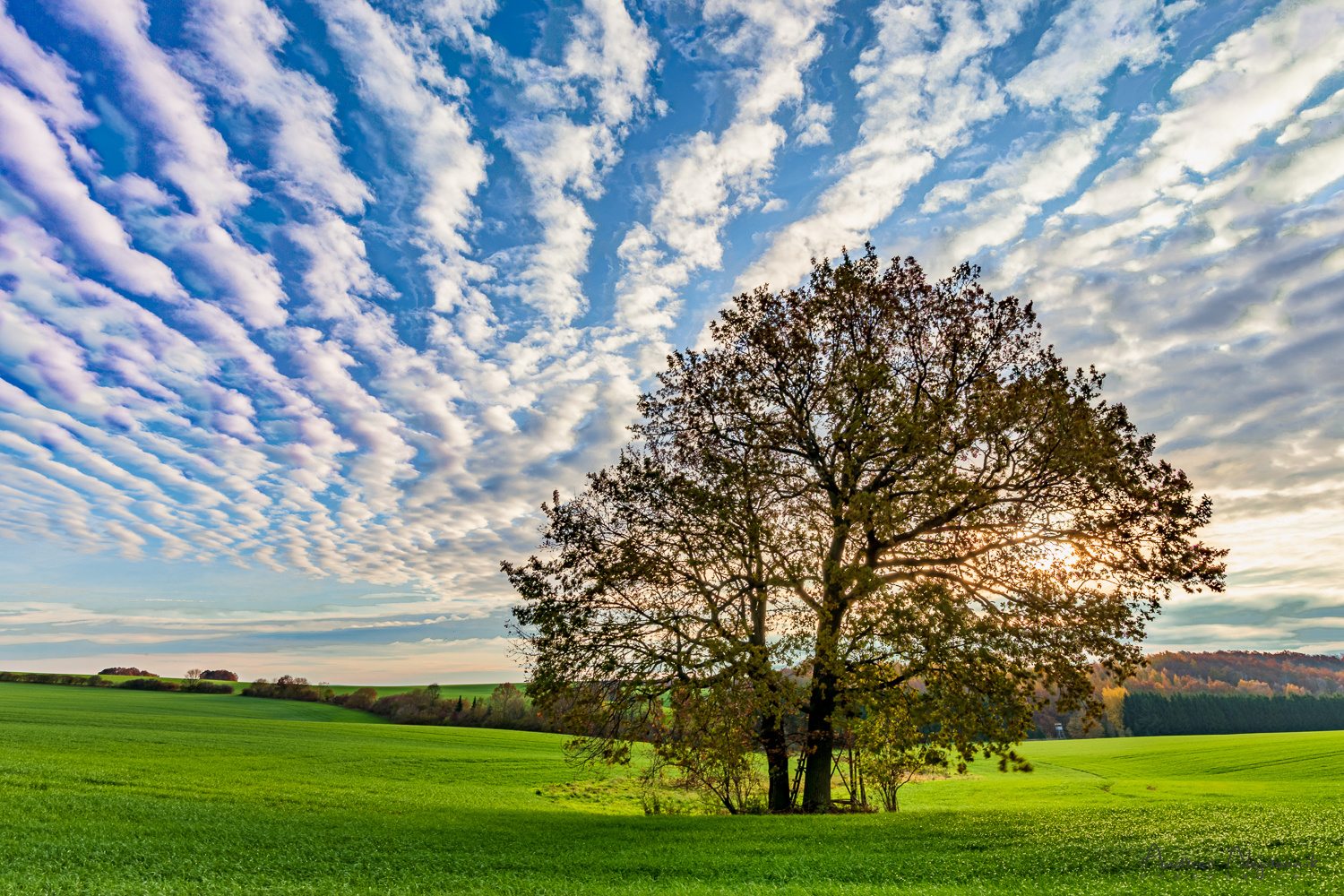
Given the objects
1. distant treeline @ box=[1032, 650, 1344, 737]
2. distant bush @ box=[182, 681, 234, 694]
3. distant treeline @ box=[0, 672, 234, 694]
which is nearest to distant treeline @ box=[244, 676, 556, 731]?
distant bush @ box=[182, 681, 234, 694]

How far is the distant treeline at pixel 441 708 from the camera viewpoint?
78812 mm

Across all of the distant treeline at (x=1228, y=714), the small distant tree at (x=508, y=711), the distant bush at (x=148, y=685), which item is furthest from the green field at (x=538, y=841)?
the distant treeline at (x=1228, y=714)

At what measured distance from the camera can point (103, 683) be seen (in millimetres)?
92312

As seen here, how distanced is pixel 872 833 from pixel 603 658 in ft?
30.1

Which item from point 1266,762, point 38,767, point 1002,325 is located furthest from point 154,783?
point 1266,762

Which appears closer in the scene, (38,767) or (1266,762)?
(38,767)

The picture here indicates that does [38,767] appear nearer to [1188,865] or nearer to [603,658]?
[603,658]

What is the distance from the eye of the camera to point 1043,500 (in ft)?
61.9

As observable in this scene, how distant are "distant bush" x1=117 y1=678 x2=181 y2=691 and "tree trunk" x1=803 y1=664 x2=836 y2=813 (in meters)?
109

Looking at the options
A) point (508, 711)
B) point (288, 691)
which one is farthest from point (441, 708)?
point (288, 691)

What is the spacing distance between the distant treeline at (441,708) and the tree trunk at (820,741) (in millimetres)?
58289

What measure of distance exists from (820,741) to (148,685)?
113 m

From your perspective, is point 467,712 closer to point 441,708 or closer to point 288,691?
point 441,708

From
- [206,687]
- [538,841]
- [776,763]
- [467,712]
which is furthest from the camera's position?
[206,687]
